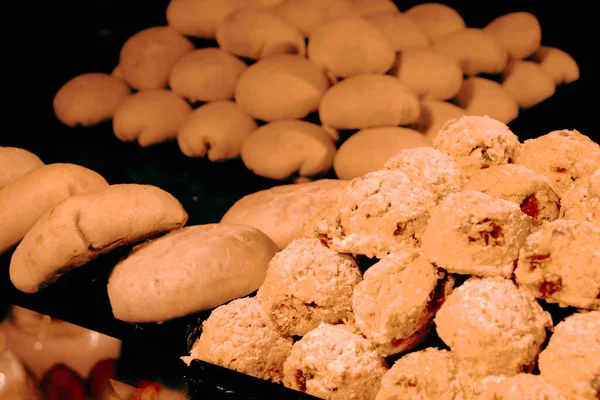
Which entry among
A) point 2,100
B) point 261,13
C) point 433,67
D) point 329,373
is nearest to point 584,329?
point 329,373

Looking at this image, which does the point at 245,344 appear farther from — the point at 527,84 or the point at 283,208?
the point at 527,84

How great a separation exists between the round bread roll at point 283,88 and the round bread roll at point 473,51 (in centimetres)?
57

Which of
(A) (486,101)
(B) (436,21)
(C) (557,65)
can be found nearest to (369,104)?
(A) (486,101)

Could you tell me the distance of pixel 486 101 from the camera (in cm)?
214

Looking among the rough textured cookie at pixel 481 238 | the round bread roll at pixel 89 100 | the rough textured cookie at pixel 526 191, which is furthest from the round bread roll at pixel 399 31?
the rough textured cookie at pixel 481 238

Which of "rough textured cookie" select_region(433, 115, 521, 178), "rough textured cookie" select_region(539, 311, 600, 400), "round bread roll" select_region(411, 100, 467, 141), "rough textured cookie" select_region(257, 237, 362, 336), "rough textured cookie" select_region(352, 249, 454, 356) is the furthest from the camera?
"round bread roll" select_region(411, 100, 467, 141)

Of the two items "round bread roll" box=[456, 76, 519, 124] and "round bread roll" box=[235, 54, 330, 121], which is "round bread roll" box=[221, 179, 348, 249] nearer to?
"round bread roll" box=[235, 54, 330, 121]

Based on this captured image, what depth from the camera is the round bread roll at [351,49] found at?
1.88 m

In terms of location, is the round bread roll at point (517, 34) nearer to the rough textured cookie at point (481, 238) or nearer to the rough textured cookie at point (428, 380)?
the rough textured cookie at point (481, 238)

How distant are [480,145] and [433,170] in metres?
0.13

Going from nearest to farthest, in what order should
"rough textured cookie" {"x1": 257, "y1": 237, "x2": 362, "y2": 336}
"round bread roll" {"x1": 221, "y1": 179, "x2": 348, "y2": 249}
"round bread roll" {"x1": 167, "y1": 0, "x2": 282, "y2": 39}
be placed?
"rough textured cookie" {"x1": 257, "y1": 237, "x2": 362, "y2": 336}, "round bread roll" {"x1": 221, "y1": 179, "x2": 348, "y2": 249}, "round bread roll" {"x1": 167, "y1": 0, "x2": 282, "y2": 39}

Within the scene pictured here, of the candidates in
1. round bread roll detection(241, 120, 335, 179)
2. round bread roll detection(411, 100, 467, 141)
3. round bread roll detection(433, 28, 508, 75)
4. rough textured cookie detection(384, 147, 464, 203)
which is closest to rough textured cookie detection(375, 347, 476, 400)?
rough textured cookie detection(384, 147, 464, 203)

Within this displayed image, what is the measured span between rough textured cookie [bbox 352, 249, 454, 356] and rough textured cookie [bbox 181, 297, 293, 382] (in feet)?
0.56

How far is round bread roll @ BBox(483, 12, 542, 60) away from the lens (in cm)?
251
